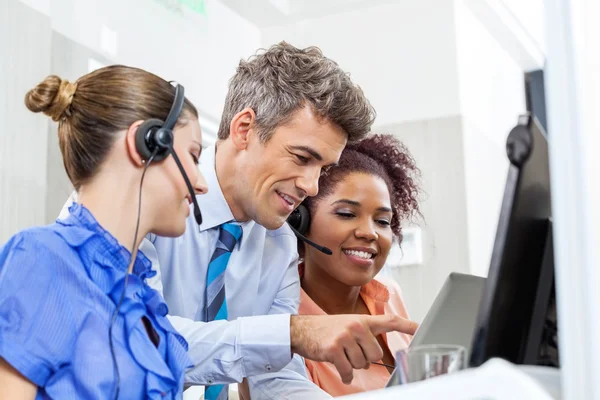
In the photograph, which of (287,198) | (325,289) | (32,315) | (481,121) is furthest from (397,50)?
(32,315)

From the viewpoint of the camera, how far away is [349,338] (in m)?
1.11

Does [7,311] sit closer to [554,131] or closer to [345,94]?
[554,131]

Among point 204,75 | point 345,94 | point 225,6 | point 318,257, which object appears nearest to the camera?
point 345,94

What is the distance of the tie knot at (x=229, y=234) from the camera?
163 cm

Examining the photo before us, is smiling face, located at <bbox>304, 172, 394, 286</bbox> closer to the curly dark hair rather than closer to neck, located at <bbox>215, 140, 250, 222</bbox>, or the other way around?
the curly dark hair

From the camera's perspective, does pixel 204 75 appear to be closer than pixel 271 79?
No

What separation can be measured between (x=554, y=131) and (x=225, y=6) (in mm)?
3294

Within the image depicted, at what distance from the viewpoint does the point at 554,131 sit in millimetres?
539

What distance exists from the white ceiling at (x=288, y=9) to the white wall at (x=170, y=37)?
2.0 inches

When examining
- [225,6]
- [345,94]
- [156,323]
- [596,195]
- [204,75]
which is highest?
[225,6]

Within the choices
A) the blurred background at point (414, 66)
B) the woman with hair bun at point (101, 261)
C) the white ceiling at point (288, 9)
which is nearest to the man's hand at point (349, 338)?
the woman with hair bun at point (101, 261)

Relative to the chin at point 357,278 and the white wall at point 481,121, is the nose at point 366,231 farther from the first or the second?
the white wall at point 481,121

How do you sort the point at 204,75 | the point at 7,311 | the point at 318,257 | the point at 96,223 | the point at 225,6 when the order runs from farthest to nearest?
the point at 225,6
the point at 204,75
the point at 318,257
the point at 96,223
the point at 7,311

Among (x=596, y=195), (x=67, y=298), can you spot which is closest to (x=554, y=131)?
(x=596, y=195)
